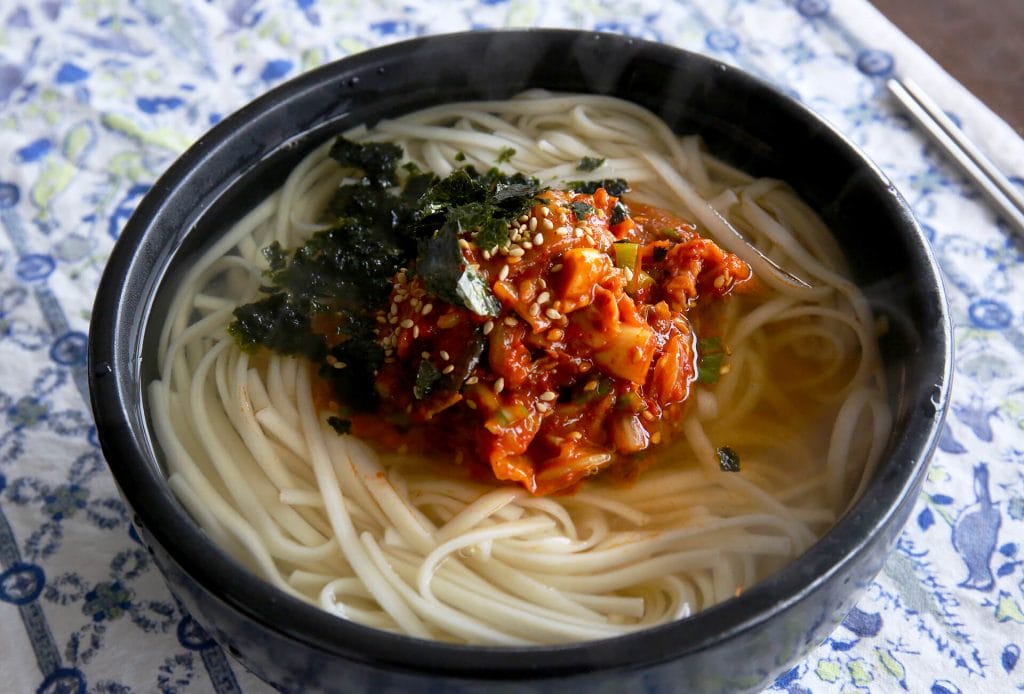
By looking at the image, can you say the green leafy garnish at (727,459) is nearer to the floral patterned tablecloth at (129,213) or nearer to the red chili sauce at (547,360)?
the red chili sauce at (547,360)


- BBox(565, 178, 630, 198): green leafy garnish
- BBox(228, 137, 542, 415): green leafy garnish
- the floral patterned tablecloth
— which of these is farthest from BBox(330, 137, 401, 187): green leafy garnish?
the floral patterned tablecloth

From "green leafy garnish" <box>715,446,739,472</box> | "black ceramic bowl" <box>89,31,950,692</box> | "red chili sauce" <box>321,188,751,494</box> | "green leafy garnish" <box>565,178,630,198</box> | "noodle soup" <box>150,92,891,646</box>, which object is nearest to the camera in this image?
"black ceramic bowl" <box>89,31,950,692</box>

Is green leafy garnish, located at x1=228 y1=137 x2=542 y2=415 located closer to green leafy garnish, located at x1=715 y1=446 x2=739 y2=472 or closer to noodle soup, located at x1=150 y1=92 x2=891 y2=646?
noodle soup, located at x1=150 y1=92 x2=891 y2=646

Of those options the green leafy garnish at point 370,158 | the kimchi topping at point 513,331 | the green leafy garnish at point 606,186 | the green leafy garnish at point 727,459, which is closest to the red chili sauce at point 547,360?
the kimchi topping at point 513,331

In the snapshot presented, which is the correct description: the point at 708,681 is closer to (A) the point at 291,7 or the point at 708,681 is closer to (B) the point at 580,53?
(B) the point at 580,53

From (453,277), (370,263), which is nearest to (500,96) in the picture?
(370,263)
